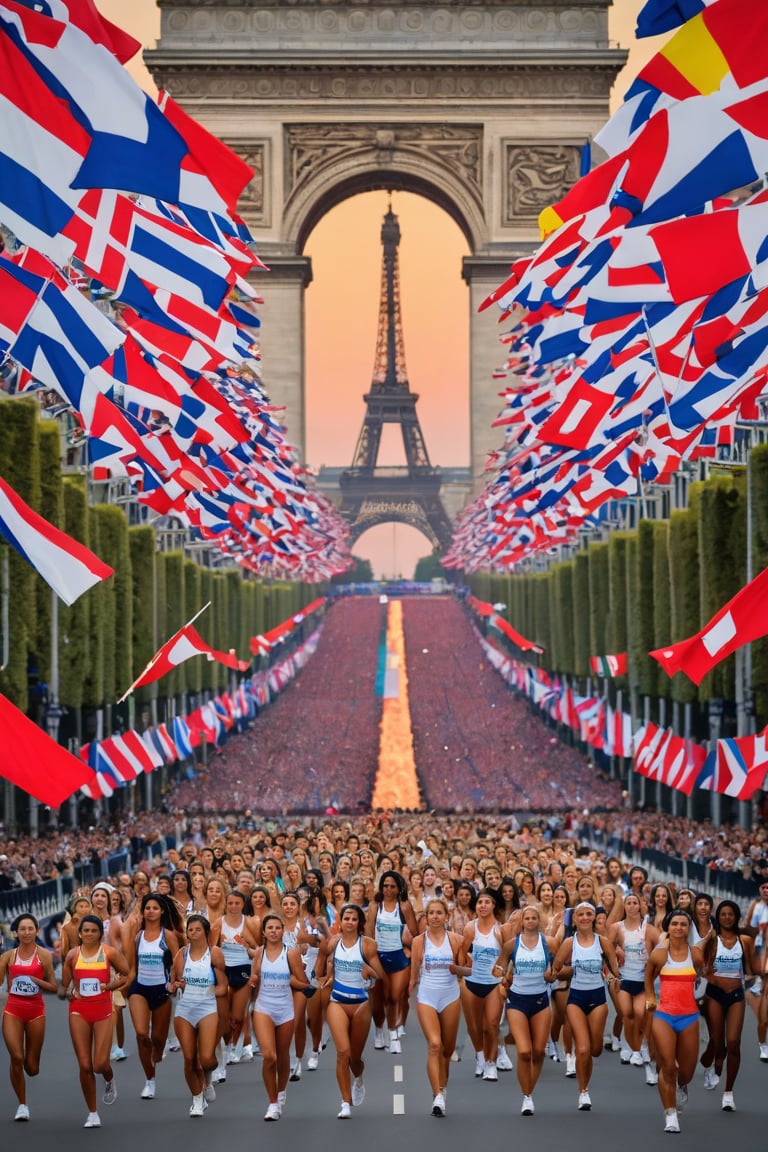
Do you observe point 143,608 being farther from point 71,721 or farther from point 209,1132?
point 209,1132

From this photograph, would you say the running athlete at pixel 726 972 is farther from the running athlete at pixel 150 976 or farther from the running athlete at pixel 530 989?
the running athlete at pixel 150 976

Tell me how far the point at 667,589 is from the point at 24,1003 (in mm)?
32405

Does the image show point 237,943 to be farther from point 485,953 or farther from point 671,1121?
point 671,1121

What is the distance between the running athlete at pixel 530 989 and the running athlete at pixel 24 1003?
3.44 metres

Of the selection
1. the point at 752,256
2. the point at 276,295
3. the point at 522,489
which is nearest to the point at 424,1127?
the point at 752,256

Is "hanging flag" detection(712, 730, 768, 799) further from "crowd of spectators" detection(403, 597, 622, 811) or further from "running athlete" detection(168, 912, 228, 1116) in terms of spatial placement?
"crowd of spectators" detection(403, 597, 622, 811)

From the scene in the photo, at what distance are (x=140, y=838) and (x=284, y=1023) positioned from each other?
24499 mm

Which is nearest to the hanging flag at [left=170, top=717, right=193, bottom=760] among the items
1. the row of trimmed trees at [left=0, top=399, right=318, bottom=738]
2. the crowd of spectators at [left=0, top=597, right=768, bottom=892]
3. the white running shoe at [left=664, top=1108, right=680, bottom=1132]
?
the row of trimmed trees at [left=0, top=399, right=318, bottom=738]

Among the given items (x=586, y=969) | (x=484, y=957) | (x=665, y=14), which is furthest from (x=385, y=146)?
(x=586, y=969)

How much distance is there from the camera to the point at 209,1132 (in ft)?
48.7

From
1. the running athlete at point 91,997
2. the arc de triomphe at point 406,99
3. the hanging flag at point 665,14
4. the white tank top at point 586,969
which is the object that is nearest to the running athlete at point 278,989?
the running athlete at point 91,997

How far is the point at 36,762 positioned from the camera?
45.1 feet

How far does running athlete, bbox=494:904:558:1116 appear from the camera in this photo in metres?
15.7

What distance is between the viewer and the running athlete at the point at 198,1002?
1562 centimetres
